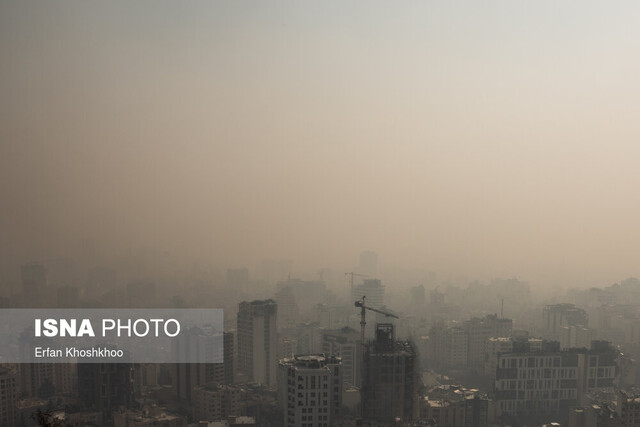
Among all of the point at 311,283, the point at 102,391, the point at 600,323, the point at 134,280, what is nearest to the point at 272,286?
the point at 311,283

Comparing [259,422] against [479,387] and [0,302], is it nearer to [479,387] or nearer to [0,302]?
[0,302]

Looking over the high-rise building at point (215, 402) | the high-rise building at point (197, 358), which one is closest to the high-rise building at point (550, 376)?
the high-rise building at point (215, 402)

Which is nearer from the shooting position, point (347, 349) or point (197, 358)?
point (197, 358)

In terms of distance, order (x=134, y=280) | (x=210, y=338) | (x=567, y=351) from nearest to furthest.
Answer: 1. (x=134, y=280)
2. (x=210, y=338)
3. (x=567, y=351)

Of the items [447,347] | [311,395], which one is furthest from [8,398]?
[447,347]

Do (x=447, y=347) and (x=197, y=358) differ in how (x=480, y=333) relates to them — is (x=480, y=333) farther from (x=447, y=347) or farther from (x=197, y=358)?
(x=197, y=358)
